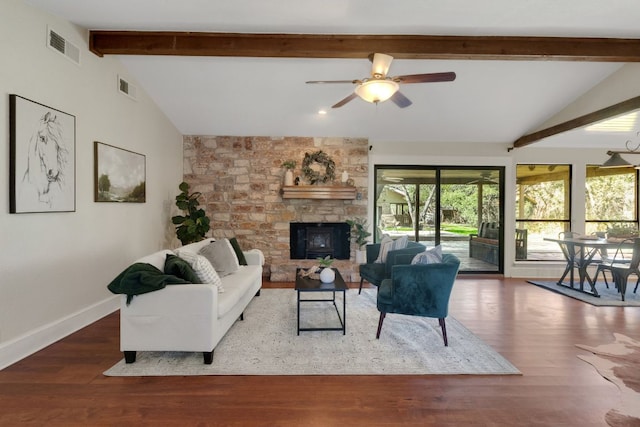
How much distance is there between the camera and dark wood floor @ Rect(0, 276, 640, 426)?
6.89 feet

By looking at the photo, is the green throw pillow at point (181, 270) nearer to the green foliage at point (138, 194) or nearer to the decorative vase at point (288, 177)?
the green foliage at point (138, 194)

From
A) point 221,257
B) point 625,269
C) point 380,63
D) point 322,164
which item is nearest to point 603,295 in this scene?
point 625,269

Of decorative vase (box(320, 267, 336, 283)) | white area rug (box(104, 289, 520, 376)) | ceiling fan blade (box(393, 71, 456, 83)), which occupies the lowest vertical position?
white area rug (box(104, 289, 520, 376))

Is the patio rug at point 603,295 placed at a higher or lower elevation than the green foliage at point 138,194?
lower

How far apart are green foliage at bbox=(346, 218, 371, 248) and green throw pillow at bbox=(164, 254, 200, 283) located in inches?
139

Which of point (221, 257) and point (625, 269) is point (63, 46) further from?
point (625, 269)

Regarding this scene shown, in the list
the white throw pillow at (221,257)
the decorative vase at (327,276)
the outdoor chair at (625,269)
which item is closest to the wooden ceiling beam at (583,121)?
the outdoor chair at (625,269)

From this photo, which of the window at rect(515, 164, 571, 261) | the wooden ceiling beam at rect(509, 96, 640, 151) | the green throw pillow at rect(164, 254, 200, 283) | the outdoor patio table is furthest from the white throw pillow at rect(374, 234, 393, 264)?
the window at rect(515, 164, 571, 261)

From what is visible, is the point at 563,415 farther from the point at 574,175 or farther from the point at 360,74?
the point at 574,175

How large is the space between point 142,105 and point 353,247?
408cm

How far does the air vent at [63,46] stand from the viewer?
10.5 feet

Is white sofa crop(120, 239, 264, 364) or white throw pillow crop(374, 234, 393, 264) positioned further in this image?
white throw pillow crop(374, 234, 393, 264)

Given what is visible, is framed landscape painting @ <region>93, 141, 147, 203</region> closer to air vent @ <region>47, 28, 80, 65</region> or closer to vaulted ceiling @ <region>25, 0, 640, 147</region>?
air vent @ <region>47, 28, 80, 65</region>

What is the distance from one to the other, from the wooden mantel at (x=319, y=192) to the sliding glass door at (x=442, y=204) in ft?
2.69
